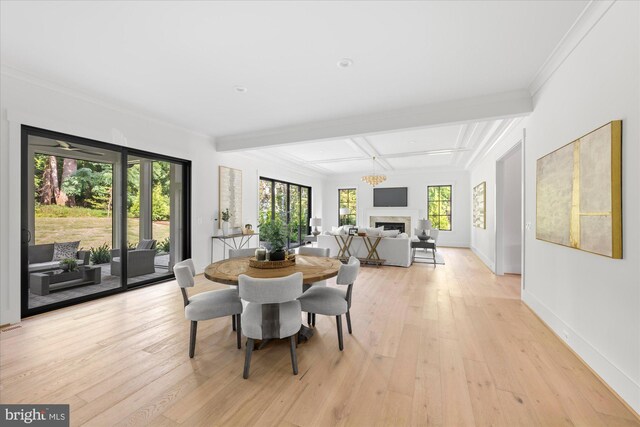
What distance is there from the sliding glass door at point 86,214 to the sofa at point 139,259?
0.05 ft

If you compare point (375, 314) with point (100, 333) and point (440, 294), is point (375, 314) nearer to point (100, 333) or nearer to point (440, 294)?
point (440, 294)

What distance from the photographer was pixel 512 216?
5383 mm

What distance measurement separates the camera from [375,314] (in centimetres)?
335

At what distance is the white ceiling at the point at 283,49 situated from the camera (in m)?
2.08

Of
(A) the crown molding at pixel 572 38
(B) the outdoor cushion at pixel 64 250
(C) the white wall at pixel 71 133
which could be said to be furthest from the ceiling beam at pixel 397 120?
(B) the outdoor cushion at pixel 64 250

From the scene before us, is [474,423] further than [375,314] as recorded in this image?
No

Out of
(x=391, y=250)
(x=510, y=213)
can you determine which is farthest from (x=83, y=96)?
(x=510, y=213)

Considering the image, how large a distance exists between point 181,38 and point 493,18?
2588 mm

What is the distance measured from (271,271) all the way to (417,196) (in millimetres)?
8350

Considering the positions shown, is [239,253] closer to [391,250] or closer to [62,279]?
[62,279]

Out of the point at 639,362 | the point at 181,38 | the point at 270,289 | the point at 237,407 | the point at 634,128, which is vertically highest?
the point at 181,38

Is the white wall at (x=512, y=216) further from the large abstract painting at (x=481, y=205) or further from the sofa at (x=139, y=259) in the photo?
the sofa at (x=139, y=259)

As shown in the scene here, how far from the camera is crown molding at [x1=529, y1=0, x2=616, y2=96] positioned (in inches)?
79.0

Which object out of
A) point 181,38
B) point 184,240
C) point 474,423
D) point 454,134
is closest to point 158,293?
point 184,240
